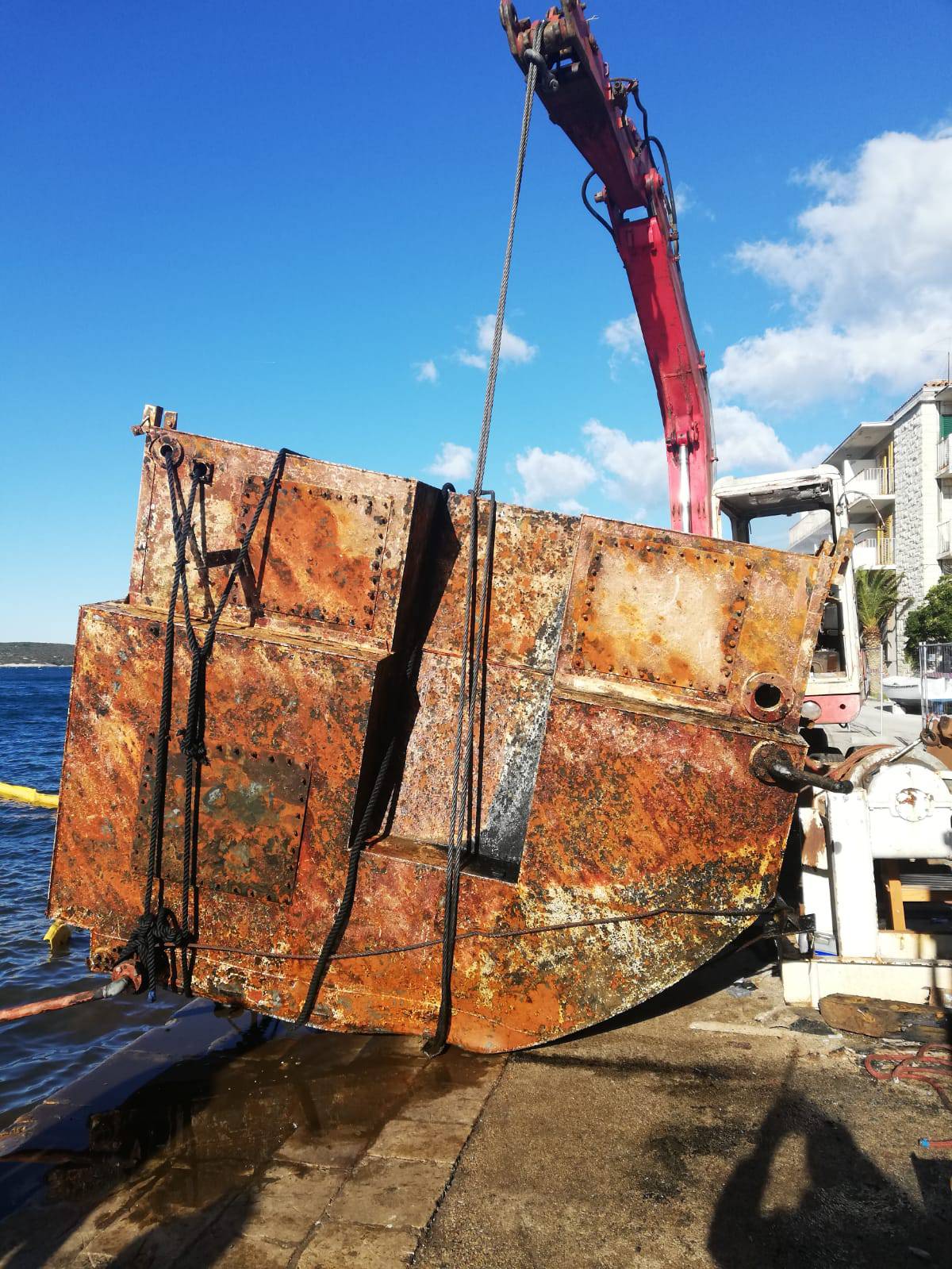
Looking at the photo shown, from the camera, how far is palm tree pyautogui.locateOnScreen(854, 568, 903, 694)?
94.1ft

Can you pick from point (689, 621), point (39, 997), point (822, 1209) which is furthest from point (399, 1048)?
point (39, 997)

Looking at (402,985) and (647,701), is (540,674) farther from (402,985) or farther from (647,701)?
(402,985)

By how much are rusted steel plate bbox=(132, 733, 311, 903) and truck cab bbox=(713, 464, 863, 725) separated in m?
3.98

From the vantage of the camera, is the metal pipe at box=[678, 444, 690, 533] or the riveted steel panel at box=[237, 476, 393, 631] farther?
the metal pipe at box=[678, 444, 690, 533]

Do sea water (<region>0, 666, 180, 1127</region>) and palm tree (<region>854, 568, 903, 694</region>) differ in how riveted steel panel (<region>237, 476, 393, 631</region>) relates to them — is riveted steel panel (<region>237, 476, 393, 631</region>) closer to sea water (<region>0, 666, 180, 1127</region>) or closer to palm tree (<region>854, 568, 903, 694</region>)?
sea water (<region>0, 666, 180, 1127</region>)

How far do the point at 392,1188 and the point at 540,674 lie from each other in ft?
7.56

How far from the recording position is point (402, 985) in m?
3.94

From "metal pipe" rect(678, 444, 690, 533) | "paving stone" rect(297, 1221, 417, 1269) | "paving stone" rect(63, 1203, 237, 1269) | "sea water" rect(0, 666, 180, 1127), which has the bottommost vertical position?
"sea water" rect(0, 666, 180, 1127)

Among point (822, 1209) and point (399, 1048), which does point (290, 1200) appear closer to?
point (399, 1048)

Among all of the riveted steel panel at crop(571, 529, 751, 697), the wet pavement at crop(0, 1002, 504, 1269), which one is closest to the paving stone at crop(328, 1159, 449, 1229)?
the wet pavement at crop(0, 1002, 504, 1269)

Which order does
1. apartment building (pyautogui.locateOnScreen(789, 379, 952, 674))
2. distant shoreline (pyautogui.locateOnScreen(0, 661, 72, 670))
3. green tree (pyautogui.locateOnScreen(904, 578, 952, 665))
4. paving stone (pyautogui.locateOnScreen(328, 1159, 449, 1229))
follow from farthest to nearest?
1. distant shoreline (pyautogui.locateOnScreen(0, 661, 72, 670))
2. apartment building (pyautogui.locateOnScreen(789, 379, 952, 674))
3. green tree (pyautogui.locateOnScreen(904, 578, 952, 665))
4. paving stone (pyautogui.locateOnScreen(328, 1159, 449, 1229))

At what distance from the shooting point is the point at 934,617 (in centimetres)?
2703

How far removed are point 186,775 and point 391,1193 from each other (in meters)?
1.98

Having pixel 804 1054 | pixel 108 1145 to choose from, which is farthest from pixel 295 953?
pixel 804 1054
